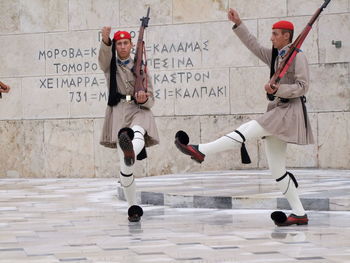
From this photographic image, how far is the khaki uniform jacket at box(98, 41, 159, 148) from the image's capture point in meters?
9.16

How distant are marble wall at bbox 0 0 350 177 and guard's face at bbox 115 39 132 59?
6.63 m

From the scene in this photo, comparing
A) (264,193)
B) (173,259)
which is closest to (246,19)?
(264,193)

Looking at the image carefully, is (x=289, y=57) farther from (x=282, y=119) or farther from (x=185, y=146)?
(x=185, y=146)

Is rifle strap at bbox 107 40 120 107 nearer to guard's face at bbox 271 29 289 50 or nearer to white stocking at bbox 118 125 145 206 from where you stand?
white stocking at bbox 118 125 145 206

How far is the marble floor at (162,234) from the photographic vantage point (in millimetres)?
6363

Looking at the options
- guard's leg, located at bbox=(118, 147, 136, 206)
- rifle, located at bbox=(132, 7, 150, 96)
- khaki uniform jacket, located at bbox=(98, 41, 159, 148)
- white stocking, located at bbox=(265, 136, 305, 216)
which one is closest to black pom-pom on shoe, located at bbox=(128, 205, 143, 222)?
guard's leg, located at bbox=(118, 147, 136, 206)

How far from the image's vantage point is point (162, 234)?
25.4ft

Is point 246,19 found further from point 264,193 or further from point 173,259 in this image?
point 173,259

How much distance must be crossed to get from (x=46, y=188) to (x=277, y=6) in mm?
5143

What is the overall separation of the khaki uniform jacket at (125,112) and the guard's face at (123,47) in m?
0.10

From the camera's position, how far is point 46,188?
1417cm

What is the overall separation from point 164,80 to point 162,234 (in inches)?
350

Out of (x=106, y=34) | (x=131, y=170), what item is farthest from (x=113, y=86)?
(x=131, y=170)

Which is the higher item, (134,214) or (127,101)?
(127,101)
